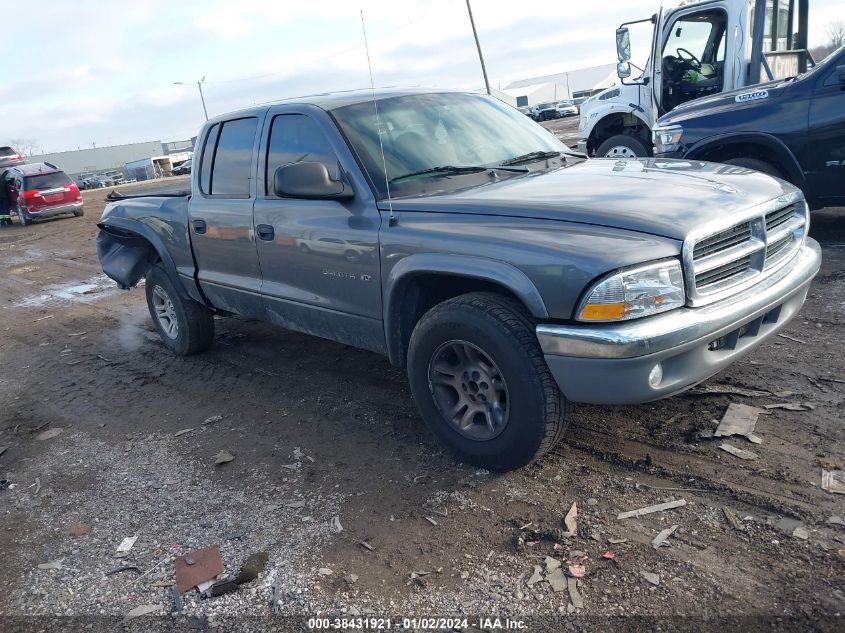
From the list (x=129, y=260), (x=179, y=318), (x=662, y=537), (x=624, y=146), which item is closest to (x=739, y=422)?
(x=662, y=537)

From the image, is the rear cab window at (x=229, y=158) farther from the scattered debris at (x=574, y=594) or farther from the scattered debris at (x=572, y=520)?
the scattered debris at (x=574, y=594)

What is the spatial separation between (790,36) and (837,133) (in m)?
3.66

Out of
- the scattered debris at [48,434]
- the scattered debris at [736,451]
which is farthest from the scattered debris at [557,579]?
the scattered debris at [48,434]

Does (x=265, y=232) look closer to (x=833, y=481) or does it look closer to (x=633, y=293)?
(x=633, y=293)

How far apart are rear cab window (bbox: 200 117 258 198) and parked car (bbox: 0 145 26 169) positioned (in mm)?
24170

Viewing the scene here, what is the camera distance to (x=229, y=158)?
16.3 feet

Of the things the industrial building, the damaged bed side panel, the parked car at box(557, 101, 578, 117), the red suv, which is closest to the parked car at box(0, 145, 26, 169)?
the red suv

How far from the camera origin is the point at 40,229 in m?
18.9

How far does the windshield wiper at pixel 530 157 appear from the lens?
4.23 meters

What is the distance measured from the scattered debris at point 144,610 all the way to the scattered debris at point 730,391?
304 cm

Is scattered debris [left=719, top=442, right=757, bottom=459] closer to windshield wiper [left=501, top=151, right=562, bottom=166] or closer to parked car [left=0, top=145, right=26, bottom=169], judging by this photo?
windshield wiper [left=501, top=151, right=562, bottom=166]

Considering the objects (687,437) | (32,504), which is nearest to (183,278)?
(32,504)

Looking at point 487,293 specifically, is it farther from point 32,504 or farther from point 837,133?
point 837,133

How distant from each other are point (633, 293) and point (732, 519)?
1046 mm
